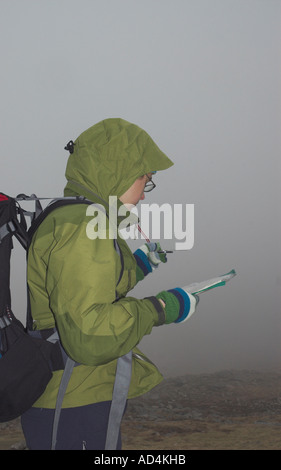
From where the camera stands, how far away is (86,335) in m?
1.49

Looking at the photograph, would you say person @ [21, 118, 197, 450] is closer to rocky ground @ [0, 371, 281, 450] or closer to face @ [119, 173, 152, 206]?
face @ [119, 173, 152, 206]

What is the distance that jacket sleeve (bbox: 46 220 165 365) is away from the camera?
1484 mm

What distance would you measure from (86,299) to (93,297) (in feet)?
0.08

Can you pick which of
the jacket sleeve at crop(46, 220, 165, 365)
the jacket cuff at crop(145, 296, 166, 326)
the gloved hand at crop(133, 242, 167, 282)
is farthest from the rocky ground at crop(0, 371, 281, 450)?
the jacket sleeve at crop(46, 220, 165, 365)

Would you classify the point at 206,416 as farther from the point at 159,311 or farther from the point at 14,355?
the point at 14,355

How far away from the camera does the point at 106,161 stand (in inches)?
75.9

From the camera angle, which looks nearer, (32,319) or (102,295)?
(102,295)

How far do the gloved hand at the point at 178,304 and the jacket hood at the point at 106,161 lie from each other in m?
0.49

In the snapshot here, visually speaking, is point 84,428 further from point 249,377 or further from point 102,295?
point 249,377

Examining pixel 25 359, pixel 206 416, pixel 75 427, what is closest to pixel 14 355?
pixel 25 359

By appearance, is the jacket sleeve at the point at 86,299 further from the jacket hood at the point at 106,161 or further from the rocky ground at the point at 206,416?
the rocky ground at the point at 206,416

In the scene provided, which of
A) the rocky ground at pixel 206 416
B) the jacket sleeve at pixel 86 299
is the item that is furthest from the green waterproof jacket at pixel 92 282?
the rocky ground at pixel 206 416

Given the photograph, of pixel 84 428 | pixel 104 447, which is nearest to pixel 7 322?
pixel 84 428

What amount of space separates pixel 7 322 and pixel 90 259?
1.39 feet
